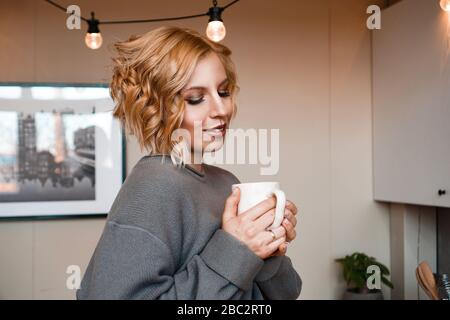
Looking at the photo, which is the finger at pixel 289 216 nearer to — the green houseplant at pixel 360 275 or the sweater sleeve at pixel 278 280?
the sweater sleeve at pixel 278 280

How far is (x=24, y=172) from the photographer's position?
2.36 meters

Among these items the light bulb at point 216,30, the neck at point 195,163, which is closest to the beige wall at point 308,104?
the light bulb at point 216,30

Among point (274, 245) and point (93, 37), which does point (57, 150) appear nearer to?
point (93, 37)

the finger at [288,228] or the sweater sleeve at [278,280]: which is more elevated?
the finger at [288,228]

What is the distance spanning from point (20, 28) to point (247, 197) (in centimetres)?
212

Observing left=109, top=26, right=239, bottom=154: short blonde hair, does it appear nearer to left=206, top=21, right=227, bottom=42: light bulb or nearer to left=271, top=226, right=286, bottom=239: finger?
left=271, top=226, right=286, bottom=239: finger

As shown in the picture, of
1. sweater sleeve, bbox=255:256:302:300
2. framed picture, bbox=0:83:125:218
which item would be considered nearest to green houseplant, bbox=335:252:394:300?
framed picture, bbox=0:83:125:218

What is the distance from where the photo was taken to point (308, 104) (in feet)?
8.87

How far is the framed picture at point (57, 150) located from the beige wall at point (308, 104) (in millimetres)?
102

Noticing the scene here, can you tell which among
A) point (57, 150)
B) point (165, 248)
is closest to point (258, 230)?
point (165, 248)

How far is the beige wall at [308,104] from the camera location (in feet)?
8.13

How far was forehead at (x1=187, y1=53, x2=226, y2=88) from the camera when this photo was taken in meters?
0.70

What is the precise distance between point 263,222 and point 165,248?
126 millimetres

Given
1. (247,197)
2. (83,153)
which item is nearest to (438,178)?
(83,153)
